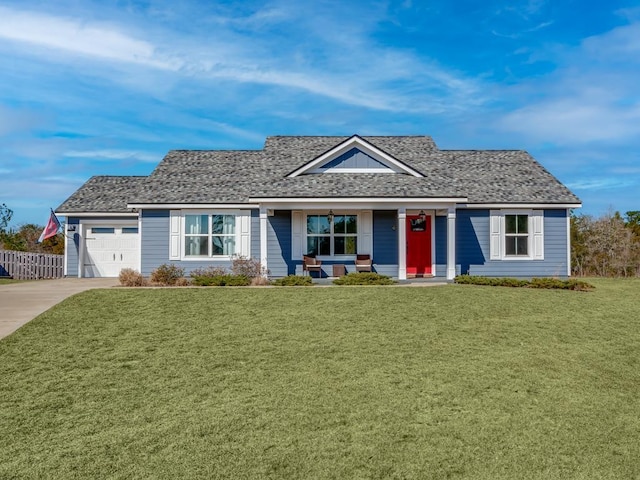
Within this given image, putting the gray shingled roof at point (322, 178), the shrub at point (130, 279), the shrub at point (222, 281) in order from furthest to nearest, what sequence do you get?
the gray shingled roof at point (322, 178)
the shrub at point (130, 279)
the shrub at point (222, 281)

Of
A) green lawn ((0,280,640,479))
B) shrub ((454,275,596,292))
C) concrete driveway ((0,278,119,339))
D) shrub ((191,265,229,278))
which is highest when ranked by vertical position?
shrub ((191,265,229,278))

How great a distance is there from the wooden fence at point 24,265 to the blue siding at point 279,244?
11.5m

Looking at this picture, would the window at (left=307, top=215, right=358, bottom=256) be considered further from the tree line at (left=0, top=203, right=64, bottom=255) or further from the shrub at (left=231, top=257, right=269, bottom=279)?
the tree line at (left=0, top=203, right=64, bottom=255)

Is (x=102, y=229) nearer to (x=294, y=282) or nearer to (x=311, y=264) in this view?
(x=311, y=264)

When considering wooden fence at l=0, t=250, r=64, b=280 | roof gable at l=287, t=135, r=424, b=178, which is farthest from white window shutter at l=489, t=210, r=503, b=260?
wooden fence at l=0, t=250, r=64, b=280

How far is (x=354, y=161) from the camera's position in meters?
21.1

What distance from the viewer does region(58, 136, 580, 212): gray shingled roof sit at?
19.9 meters

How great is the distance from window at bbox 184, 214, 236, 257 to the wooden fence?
28.9 ft

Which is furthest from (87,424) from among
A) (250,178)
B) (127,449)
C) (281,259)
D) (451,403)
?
(250,178)

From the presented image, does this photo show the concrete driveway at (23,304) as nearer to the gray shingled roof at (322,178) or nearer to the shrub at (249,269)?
the shrub at (249,269)

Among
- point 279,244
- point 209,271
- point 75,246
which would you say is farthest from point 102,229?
point 279,244

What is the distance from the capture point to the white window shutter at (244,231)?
20.6 m

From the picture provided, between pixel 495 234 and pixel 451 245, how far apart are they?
2.85 m

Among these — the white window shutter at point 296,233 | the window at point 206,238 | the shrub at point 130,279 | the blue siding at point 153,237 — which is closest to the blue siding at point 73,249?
the blue siding at point 153,237
